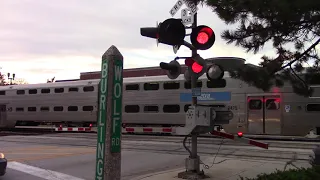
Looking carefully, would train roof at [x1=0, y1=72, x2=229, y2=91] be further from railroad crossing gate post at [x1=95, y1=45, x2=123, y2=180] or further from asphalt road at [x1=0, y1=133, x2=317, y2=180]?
railroad crossing gate post at [x1=95, y1=45, x2=123, y2=180]

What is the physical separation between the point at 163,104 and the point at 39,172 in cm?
1380

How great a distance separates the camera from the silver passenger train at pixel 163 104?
19.2 meters

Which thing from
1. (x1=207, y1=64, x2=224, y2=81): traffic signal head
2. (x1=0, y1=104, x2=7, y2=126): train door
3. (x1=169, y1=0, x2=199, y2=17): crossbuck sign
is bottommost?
(x1=0, y1=104, x2=7, y2=126): train door

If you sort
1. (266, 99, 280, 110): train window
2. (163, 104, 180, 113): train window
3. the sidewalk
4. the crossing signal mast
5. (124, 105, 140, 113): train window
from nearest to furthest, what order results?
the crossing signal mast < the sidewalk < (266, 99, 280, 110): train window < (163, 104, 180, 113): train window < (124, 105, 140, 113): train window

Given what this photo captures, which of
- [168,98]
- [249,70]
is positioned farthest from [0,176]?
[168,98]

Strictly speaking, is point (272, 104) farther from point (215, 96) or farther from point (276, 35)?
point (276, 35)

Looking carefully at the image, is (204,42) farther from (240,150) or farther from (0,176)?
(240,150)

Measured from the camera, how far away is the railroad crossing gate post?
13.6ft

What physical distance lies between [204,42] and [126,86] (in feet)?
57.4

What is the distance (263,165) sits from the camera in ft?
35.1

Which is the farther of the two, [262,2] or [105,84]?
[262,2]

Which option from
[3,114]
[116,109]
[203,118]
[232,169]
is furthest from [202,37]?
[3,114]

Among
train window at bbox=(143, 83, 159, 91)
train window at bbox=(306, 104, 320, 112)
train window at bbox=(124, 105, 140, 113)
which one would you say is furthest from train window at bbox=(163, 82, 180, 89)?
train window at bbox=(306, 104, 320, 112)

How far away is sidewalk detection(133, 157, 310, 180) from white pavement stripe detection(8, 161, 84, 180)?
1947 mm
